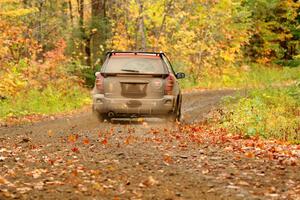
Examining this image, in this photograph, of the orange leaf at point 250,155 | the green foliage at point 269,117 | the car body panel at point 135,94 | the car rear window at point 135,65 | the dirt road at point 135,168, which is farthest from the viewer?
the car rear window at point 135,65

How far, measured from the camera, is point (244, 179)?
775cm

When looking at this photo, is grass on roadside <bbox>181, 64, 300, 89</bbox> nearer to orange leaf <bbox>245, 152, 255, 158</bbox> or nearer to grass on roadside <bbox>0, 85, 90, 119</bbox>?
grass on roadside <bbox>0, 85, 90, 119</bbox>

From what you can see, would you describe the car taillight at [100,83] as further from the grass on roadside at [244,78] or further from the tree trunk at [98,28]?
the grass on roadside at [244,78]

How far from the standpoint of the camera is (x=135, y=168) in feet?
27.6

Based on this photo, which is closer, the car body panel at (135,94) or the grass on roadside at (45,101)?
the car body panel at (135,94)

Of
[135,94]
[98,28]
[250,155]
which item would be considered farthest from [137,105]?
[98,28]

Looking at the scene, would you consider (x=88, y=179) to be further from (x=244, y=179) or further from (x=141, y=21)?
(x=141, y=21)

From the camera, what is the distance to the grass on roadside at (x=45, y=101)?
18828mm

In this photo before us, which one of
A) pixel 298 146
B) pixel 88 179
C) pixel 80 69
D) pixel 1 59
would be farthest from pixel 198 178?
pixel 80 69

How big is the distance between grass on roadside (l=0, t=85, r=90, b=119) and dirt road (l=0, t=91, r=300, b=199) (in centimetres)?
610

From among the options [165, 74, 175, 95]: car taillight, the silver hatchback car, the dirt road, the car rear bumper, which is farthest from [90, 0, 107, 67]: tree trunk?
the dirt road

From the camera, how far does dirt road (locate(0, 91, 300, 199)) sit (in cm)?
704

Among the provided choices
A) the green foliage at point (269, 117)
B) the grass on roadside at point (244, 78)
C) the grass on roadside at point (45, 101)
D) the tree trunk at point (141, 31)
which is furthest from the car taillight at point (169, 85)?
the grass on roadside at point (244, 78)

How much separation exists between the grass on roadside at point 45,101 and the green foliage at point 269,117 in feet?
20.2
